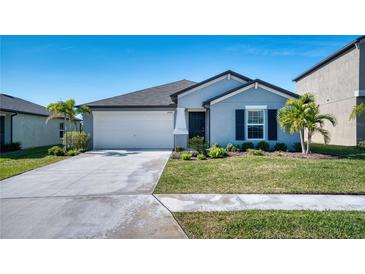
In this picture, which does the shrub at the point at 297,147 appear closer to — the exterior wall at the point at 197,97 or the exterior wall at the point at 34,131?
the exterior wall at the point at 197,97

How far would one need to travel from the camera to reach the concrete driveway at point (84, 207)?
3.85m

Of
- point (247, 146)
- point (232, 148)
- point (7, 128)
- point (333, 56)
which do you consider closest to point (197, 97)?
point (232, 148)

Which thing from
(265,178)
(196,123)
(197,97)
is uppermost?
(197,97)

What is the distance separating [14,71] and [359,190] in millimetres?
15340

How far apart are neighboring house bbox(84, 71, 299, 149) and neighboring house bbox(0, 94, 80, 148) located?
3525mm

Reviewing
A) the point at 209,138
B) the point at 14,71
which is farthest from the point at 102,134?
the point at 209,138

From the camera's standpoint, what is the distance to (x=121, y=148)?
16.5 m

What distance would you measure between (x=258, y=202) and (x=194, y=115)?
11.0m

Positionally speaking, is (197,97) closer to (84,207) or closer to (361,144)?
(84,207)

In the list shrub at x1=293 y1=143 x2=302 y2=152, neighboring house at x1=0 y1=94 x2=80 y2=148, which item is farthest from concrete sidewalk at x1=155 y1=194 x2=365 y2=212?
neighboring house at x1=0 y1=94 x2=80 y2=148

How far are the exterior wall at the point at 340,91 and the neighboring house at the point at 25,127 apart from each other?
2267 cm

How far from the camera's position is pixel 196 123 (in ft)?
51.5

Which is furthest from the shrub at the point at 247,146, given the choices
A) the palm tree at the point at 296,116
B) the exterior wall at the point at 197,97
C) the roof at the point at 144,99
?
the roof at the point at 144,99
